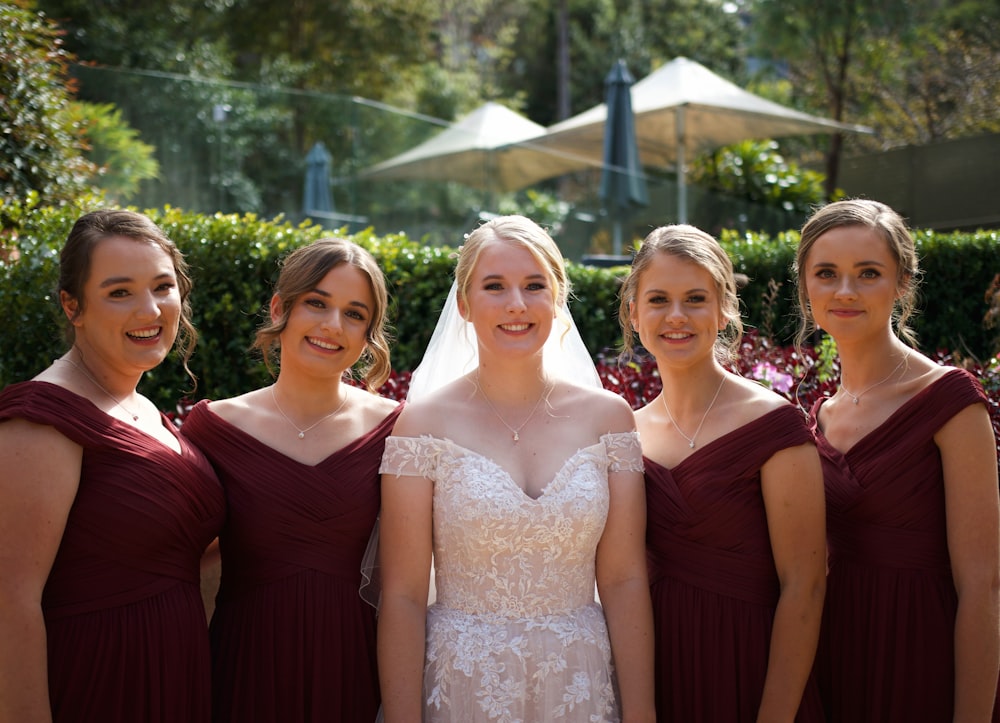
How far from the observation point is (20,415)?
8.70 feet

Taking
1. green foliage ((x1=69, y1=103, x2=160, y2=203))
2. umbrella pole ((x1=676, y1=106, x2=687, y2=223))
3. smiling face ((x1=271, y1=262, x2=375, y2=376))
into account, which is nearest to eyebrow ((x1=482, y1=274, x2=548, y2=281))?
smiling face ((x1=271, y1=262, x2=375, y2=376))

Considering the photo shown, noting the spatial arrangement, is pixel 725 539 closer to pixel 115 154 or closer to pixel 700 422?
pixel 700 422

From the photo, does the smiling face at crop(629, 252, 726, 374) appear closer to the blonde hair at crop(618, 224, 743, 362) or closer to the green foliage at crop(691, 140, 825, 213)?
the blonde hair at crop(618, 224, 743, 362)

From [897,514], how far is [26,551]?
2.65 m

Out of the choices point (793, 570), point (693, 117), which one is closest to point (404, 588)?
point (793, 570)

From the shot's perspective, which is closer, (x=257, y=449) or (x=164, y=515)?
(x=164, y=515)

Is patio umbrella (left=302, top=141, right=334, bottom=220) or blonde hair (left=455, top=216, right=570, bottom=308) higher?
patio umbrella (left=302, top=141, right=334, bottom=220)

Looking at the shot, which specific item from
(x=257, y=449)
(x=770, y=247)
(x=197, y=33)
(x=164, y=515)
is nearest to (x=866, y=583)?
(x=257, y=449)

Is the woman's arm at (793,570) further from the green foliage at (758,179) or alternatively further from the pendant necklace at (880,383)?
the green foliage at (758,179)

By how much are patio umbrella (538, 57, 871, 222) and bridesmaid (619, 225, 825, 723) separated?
10193mm

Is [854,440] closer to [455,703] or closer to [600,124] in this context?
[455,703]

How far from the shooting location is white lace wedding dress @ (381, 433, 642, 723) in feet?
9.67

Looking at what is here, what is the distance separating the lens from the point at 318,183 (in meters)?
12.1

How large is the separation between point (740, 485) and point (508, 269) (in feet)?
3.34
